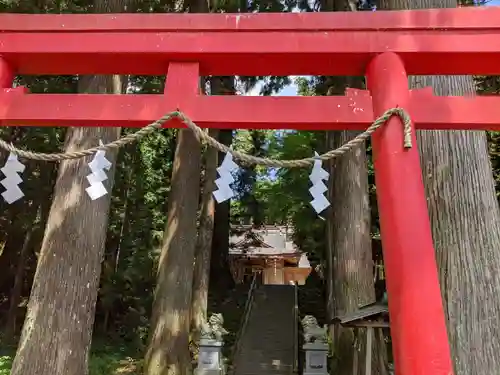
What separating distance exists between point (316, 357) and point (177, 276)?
9.80 ft

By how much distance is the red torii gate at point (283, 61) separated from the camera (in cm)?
265

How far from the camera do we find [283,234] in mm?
22906

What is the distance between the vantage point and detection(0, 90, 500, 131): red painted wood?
104 inches

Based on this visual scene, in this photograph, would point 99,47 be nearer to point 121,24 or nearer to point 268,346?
point 121,24

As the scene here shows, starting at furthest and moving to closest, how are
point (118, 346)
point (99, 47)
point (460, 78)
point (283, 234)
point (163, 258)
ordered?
point (283, 234), point (118, 346), point (163, 258), point (460, 78), point (99, 47)

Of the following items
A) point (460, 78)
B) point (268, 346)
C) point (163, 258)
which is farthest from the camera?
point (268, 346)

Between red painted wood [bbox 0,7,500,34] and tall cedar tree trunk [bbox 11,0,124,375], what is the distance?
79.1 inches

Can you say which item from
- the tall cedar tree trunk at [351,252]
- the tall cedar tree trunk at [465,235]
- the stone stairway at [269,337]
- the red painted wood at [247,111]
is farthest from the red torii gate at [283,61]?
the stone stairway at [269,337]

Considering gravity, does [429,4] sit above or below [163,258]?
above

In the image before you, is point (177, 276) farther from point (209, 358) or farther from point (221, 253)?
point (221, 253)

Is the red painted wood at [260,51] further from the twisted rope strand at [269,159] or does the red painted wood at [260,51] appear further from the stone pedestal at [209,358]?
the stone pedestal at [209,358]

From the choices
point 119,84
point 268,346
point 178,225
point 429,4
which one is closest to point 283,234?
point 268,346

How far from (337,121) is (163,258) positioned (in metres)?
6.53

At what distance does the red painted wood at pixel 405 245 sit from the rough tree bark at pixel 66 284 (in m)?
3.12
